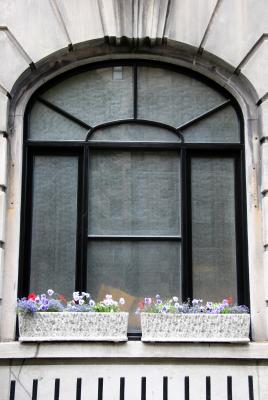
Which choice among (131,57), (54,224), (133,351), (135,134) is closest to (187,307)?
(133,351)

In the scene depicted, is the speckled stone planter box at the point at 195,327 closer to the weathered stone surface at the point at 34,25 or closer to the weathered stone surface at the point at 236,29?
the weathered stone surface at the point at 236,29

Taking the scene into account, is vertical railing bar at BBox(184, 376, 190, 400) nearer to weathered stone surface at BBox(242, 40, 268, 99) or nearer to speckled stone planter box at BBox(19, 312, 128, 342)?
speckled stone planter box at BBox(19, 312, 128, 342)

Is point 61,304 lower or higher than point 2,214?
lower

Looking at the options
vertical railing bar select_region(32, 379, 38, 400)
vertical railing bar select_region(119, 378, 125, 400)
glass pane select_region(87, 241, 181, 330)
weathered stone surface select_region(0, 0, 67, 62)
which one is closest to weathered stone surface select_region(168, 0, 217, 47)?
weathered stone surface select_region(0, 0, 67, 62)

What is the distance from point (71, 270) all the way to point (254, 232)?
261 centimetres

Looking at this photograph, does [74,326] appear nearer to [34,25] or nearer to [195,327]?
[195,327]

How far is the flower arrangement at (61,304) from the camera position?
8.09 m

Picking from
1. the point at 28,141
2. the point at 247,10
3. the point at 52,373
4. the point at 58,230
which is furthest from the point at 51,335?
the point at 247,10

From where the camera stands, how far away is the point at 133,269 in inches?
345

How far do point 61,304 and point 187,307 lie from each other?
168 centimetres

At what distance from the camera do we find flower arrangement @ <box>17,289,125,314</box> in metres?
8.09

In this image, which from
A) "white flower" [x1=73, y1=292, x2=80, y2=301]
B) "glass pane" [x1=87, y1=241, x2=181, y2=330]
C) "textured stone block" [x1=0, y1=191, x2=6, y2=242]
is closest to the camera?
"white flower" [x1=73, y1=292, x2=80, y2=301]

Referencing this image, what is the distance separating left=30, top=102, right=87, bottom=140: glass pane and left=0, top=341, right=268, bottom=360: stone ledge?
2.97 m

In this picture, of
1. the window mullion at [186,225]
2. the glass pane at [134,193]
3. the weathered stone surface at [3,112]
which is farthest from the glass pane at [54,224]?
the window mullion at [186,225]
